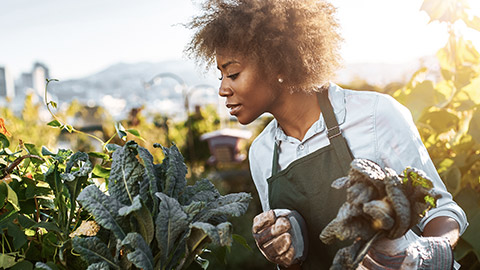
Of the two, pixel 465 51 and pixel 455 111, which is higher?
pixel 465 51

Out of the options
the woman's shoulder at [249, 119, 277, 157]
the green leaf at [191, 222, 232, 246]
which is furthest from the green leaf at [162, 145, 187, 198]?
the woman's shoulder at [249, 119, 277, 157]

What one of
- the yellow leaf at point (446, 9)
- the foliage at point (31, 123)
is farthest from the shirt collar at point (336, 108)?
the foliage at point (31, 123)

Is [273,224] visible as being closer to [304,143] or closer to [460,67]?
[304,143]

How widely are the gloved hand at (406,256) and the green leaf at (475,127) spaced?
1315 millimetres

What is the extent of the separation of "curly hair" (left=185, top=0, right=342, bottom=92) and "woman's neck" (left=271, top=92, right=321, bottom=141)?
0.03 m

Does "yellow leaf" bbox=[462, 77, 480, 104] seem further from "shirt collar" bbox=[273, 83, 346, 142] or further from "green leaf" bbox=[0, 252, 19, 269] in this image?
"green leaf" bbox=[0, 252, 19, 269]

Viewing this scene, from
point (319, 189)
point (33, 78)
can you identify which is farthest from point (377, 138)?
point (33, 78)

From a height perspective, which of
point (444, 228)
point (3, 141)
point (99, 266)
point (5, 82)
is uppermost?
point (5, 82)

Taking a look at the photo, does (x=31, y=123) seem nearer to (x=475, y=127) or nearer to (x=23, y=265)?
(x=475, y=127)

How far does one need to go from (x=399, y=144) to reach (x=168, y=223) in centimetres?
72

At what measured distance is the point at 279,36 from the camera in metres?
1.39

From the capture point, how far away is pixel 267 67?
1384 millimetres

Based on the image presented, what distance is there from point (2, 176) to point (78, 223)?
188 mm

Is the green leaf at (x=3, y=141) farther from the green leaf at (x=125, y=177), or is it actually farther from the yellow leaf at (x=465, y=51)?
the yellow leaf at (x=465, y=51)
